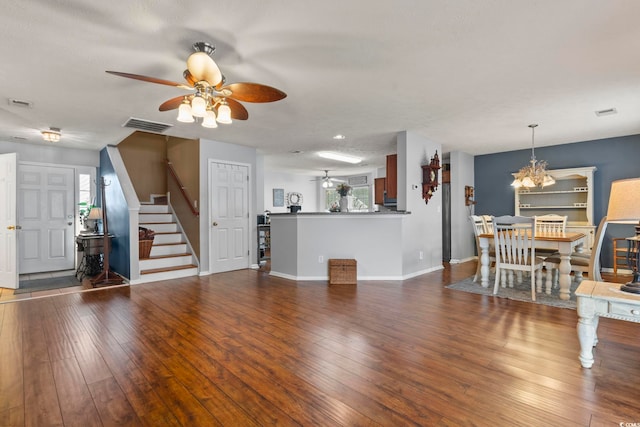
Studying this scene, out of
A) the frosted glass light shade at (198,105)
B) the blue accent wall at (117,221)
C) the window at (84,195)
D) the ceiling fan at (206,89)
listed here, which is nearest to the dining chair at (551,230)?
the ceiling fan at (206,89)

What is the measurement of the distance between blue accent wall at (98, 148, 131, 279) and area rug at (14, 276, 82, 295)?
0.65 metres

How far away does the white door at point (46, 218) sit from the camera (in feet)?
18.3

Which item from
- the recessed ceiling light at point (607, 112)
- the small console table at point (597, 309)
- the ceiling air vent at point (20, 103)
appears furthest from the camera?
the recessed ceiling light at point (607, 112)

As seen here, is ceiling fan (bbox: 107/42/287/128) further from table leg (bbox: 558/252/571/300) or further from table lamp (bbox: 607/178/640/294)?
table leg (bbox: 558/252/571/300)

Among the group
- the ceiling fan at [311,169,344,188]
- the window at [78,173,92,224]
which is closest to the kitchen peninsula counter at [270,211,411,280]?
the window at [78,173,92,224]

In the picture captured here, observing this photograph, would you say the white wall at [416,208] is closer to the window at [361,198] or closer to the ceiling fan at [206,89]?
the ceiling fan at [206,89]

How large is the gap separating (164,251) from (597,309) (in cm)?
596

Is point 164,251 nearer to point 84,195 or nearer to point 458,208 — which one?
point 84,195

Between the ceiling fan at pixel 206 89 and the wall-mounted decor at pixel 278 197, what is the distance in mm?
7684

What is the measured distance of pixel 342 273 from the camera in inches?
190

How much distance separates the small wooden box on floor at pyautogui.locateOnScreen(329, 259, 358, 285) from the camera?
189 inches

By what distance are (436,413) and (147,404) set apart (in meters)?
1.62

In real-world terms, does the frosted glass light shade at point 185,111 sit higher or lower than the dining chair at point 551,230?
higher

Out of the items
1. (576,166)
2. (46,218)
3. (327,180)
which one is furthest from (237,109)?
(327,180)
